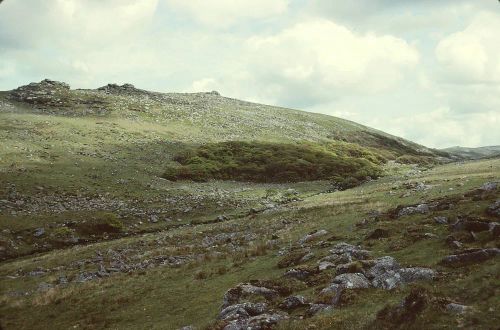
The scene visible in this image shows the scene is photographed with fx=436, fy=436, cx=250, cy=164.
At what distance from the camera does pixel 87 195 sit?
197 ft

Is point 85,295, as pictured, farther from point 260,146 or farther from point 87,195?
point 260,146

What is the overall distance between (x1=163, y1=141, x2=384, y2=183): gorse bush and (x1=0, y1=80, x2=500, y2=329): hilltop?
0.50 m

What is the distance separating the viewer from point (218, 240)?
4288 cm

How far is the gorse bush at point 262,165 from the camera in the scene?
86.9 m

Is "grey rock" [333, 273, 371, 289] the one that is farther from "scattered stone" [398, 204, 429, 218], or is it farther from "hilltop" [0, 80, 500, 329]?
"scattered stone" [398, 204, 429, 218]

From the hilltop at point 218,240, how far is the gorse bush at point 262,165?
19.7 inches

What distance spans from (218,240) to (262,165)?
54.1 metres

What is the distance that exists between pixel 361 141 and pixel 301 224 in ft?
507

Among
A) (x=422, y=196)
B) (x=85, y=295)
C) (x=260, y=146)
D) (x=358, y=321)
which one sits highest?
(x=260, y=146)

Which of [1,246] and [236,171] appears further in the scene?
[236,171]

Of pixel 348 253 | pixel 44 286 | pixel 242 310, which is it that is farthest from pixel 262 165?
pixel 242 310

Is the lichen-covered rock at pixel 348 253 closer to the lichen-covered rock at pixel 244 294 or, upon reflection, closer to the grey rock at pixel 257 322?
the lichen-covered rock at pixel 244 294

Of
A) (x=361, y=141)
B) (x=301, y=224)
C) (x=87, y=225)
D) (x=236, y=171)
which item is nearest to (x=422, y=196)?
(x=301, y=224)

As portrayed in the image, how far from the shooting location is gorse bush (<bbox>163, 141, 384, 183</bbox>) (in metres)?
86.9
